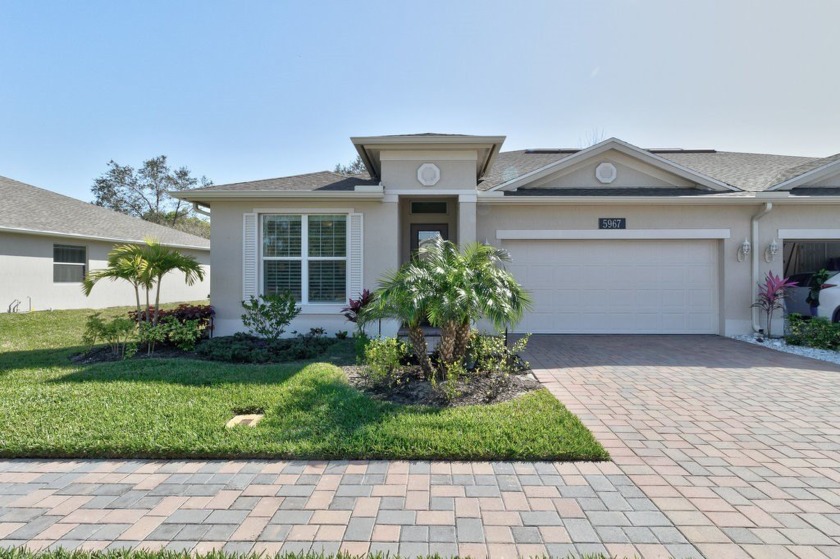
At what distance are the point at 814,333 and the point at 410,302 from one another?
9009 mm

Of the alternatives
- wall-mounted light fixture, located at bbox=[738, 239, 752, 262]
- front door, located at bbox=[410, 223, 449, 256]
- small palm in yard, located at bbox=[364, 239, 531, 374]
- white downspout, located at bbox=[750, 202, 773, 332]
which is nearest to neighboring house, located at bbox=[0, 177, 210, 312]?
front door, located at bbox=[410, 223, 449, 256]

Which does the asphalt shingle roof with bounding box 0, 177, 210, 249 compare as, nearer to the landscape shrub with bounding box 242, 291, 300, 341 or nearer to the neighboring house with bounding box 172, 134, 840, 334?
the neighboring house with bounding box 172, 134, 840, 334

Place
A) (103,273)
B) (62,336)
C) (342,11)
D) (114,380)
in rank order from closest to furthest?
1. (114,380)
2. (103,273)
3. (342,11)
4. (62,336)

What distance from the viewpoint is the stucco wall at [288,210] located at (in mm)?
8922

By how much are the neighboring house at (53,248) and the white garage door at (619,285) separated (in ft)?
52.2

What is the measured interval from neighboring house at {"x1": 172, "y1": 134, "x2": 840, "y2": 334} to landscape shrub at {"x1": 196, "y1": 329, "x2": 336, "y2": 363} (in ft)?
2.54

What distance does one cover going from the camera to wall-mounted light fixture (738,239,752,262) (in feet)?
31.0

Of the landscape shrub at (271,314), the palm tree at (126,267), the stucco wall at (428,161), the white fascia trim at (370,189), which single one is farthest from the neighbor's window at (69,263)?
the stucco wall at (428,161)

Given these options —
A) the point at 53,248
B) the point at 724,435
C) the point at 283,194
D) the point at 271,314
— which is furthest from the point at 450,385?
the point at 53,248

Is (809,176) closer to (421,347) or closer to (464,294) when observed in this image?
(464,294)

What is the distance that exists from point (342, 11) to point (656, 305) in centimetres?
989

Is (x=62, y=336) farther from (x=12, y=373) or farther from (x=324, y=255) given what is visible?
(x=324, y=255)

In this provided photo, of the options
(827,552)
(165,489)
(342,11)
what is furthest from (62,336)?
(827,552)

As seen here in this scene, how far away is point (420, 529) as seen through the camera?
2680 millimetres
